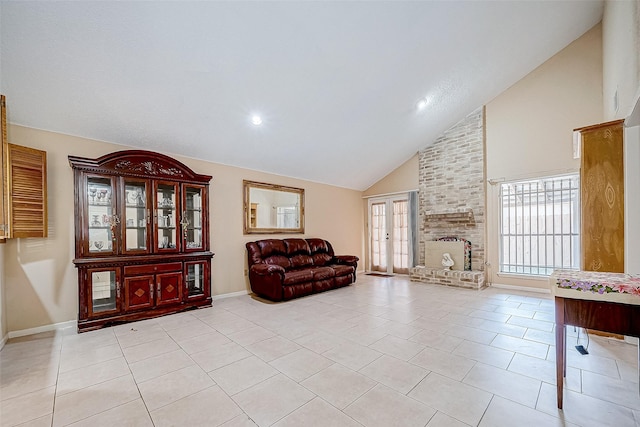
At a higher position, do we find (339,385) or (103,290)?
(103,290)

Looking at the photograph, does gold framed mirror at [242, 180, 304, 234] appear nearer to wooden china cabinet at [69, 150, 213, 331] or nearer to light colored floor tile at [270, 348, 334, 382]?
wooden china cabinet at [69, 150, 213, 331]

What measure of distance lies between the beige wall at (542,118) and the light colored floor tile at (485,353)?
3335 millimetres

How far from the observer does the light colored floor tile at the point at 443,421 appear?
1.68m

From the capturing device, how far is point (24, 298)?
319cm

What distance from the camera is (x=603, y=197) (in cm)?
299

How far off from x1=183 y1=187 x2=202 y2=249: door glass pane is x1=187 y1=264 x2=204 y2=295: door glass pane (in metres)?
0.33

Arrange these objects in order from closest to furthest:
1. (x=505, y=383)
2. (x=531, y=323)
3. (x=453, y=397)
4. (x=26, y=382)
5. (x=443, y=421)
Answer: (x=443, y=421) < (x=453, y=397) < (x=505, y=383) < (x=26, y=382) < (x=531, y=323)

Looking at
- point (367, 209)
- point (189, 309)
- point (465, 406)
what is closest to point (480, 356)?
point (465, 406)

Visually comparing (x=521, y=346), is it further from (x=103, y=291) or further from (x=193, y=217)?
(x=103, y=291)

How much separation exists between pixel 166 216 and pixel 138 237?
1.55 ft

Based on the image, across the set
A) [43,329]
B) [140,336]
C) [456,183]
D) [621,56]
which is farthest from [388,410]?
[456,183]

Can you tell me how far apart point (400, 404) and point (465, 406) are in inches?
17.4

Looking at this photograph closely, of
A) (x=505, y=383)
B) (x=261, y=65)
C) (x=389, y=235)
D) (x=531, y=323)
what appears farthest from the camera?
(x=389, y=235)

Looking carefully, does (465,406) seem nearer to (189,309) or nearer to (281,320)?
(281,320)
